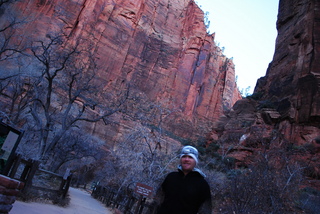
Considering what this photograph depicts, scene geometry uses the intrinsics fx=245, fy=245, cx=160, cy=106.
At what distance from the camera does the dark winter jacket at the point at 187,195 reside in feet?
7.61

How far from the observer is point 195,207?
7.69 feet

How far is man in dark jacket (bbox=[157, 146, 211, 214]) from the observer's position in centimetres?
232

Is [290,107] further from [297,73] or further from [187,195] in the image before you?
[187,195]

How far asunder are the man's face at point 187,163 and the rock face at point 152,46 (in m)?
39.7

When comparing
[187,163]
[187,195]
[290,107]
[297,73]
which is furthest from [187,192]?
[297,73]

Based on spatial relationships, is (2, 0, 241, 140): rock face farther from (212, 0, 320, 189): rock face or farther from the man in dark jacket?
the man in dark jacket

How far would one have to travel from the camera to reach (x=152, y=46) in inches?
2216

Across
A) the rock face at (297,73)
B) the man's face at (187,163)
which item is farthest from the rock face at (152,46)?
the man's face at (187,163)

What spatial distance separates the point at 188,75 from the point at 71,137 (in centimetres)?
3913

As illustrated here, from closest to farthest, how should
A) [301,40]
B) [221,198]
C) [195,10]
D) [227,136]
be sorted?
[221,198] < [301,40] < [227,136] < [195,10]

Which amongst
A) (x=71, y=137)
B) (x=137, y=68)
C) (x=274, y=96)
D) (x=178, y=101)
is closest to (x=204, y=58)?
(x=178, y=101)

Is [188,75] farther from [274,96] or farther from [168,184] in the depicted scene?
[168,184]

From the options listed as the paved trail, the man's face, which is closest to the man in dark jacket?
the man's face

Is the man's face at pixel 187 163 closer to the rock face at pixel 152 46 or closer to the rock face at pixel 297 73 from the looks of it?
the rock face at pixel 297 73
